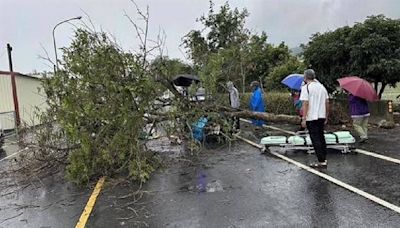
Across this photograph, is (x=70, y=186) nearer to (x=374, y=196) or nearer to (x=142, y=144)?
(x=142, y=144)

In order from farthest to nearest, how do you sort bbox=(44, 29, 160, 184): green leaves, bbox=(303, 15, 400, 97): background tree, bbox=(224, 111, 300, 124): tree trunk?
bbox=(303, 15, 400, 97): background tree → bbox=(224, 111, 300, 124): tree trunk → bbox=(44, 29, 160, 184): green leaves

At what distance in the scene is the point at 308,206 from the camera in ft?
19.3

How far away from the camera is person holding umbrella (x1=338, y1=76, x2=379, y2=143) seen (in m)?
10.3

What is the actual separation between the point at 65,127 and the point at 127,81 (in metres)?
1.46

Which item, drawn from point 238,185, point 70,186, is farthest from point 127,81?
point 238,185

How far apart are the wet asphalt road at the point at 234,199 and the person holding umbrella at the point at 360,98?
4.88 ft

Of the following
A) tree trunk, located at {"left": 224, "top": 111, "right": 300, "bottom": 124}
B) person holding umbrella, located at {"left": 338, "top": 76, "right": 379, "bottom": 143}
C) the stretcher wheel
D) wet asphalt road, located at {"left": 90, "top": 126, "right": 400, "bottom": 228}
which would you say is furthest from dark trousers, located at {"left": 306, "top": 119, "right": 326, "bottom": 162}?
tree trunk, located at {"left": 224, "top": 111, "right": 300, "bottom": 124}

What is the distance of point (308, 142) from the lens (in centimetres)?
977

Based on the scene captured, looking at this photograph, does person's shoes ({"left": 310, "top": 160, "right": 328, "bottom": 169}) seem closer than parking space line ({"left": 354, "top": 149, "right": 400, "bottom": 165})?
Yes

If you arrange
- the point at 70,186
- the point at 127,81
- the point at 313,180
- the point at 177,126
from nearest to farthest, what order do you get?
the point at 313,180 → the point at 70,186 → the point at 127,81 → the point at 177,126

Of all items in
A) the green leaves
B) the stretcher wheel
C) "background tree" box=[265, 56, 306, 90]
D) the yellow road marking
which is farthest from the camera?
"background tree" box=[265, 56, 306, 90]

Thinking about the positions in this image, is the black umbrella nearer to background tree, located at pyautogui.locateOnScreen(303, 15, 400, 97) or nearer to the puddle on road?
the puddle on road

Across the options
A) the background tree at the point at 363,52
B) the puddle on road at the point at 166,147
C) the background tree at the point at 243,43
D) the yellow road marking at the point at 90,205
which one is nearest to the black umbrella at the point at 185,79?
the puddle on road at the point at 166,147

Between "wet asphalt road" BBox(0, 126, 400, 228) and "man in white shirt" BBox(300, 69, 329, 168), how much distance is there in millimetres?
376
